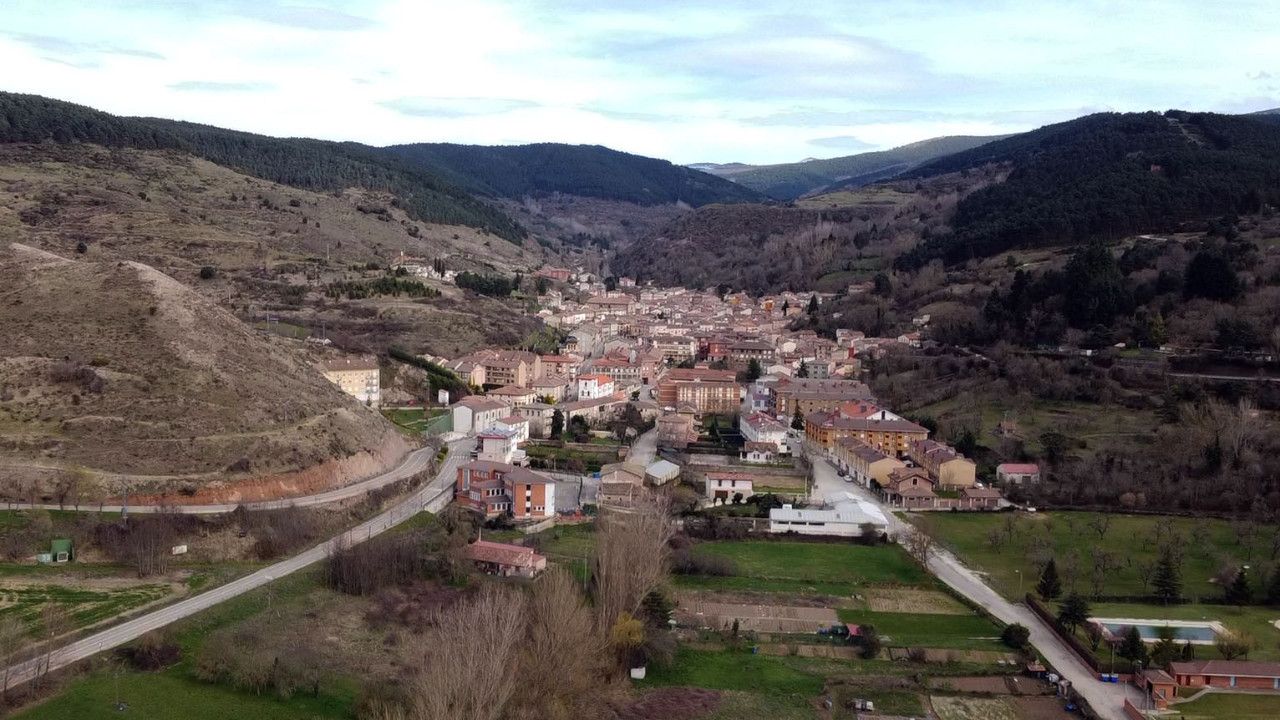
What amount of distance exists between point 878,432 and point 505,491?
17437 millimetres

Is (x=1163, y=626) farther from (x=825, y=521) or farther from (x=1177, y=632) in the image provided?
(x=825, y=521)

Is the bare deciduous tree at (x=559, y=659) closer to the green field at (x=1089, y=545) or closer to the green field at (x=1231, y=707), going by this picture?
the green field at (x=1231, y=707)

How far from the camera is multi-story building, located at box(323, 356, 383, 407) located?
43.1 metres

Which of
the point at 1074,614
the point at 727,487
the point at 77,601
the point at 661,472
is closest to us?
the point at 77,601

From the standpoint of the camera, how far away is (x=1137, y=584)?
2780cm

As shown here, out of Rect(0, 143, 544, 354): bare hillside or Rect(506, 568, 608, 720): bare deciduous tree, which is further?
Rect(0, 143, 544, 354): bare hillside

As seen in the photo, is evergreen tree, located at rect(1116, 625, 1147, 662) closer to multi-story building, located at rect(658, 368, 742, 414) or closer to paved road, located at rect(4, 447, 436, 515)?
paved road, located at rect(4, 447, 436, 515)

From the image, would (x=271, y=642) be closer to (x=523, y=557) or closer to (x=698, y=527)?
(x=523, y=557)

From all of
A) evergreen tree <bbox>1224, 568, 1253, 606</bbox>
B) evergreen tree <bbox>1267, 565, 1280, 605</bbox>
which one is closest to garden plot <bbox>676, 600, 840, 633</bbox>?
evergreen tree <bbox>1224, 568, 1253, 606</bbox>

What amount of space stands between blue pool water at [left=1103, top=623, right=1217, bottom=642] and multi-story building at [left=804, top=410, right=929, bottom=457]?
53.4ft

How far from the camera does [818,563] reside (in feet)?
98.7

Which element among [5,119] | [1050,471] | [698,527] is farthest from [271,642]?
[5,119]

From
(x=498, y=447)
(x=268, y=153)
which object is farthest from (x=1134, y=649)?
(x=268, y=153)

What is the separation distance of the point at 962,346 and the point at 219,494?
4247 cm
